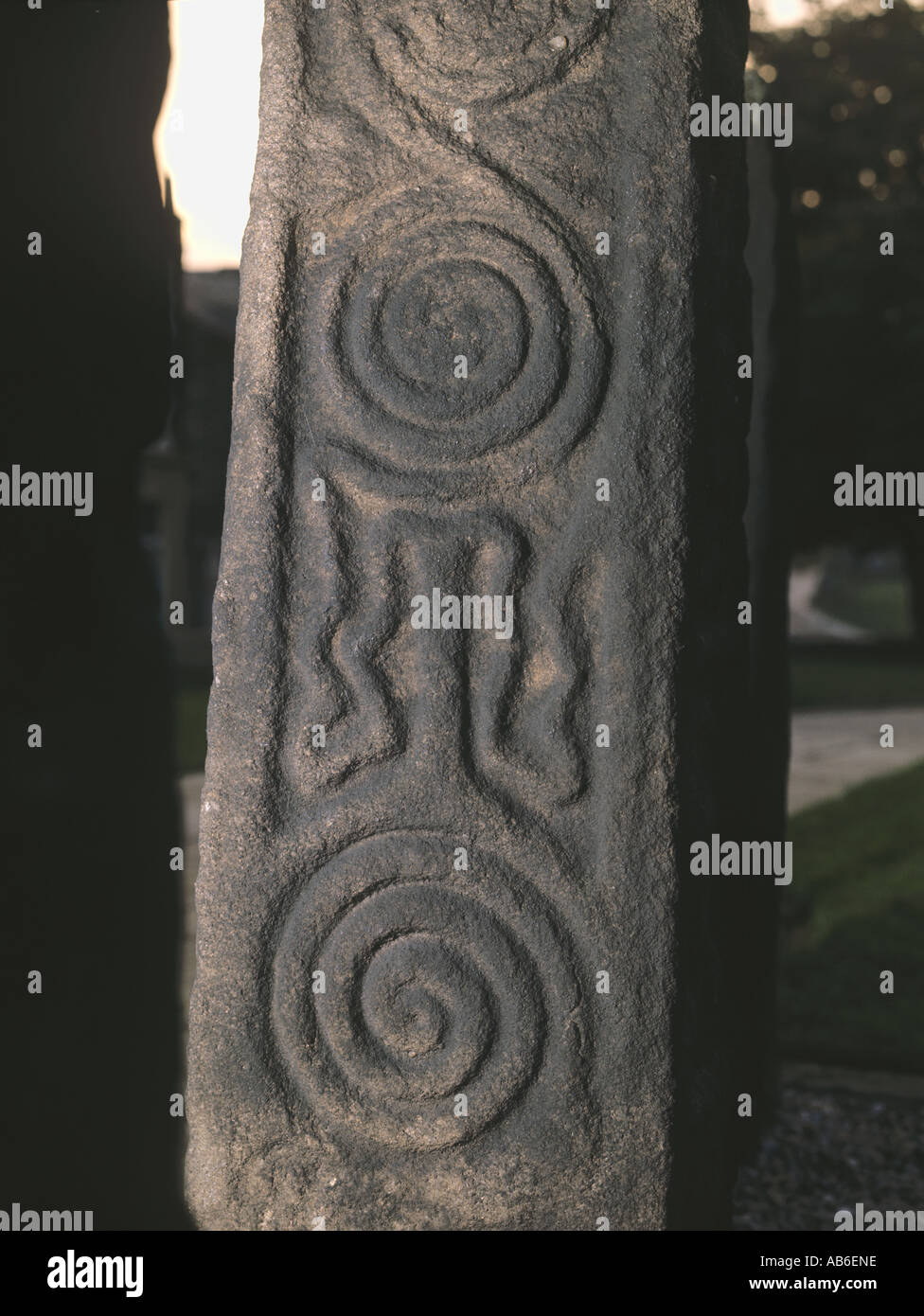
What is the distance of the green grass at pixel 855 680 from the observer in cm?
1209

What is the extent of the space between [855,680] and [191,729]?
21.8ft

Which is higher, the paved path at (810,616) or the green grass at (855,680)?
the paved path at (810,616)

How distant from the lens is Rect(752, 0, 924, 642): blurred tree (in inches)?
591

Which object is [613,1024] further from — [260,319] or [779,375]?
[779,375]

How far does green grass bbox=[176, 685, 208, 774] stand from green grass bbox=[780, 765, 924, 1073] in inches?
128

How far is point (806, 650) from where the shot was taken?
16.5m

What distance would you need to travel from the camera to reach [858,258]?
15.2 metres

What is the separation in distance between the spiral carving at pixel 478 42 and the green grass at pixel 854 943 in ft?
10.2

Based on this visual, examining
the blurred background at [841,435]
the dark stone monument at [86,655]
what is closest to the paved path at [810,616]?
the blurred background at [841,435]
